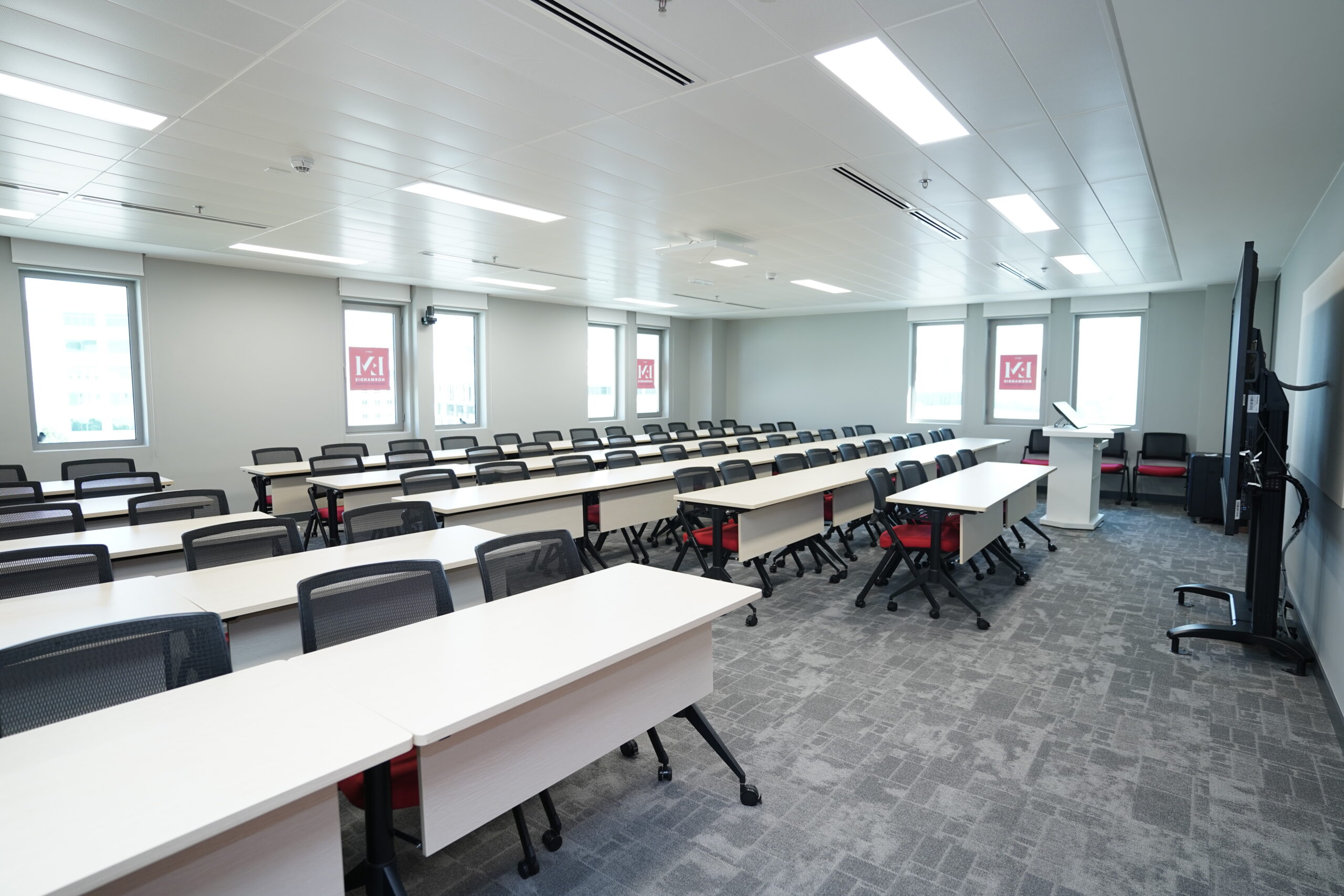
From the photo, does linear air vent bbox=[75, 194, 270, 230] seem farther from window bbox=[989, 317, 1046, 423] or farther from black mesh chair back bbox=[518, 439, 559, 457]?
window bbox=[989, 317, 1046, 423]

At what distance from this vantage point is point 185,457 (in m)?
7.76

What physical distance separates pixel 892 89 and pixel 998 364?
8.97 m

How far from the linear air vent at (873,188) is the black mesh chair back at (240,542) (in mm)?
3802

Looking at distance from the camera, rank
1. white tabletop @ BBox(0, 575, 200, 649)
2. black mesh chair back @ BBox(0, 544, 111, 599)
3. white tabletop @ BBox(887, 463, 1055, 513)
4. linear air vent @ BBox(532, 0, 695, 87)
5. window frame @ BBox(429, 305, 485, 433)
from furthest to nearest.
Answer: window frame @ BBox(429, 305, 485, 433) → white tabletop @ BBox(887, 463, 1055, 513) → black mesh chair back @ BBox(0, 544, 111, 599) → linear air vent @ BBox(532, 0, 695, 87) → white tabletop @ BBox(0, 575, 200, 649)

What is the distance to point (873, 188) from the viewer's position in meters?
4.65

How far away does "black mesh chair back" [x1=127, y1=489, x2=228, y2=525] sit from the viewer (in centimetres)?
394

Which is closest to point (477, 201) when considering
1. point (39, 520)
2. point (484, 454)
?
point (484, 454)

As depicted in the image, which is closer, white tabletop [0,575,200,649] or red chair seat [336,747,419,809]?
red chair seat [336,747,419,809]

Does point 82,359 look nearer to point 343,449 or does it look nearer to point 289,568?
point 343,449

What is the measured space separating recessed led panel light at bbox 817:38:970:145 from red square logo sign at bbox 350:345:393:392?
7.98 metres

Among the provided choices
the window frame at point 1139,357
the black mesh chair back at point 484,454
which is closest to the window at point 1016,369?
the window frame at point 1139,357

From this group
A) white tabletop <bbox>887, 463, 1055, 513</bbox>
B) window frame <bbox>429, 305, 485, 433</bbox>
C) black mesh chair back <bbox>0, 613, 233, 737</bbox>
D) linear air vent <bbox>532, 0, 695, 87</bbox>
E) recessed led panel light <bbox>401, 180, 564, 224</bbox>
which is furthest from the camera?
window frame <bbox>429, 305, 485, 433</bbox>

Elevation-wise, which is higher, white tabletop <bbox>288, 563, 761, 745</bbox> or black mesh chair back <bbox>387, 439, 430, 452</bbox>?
black mesh chair back <bbox>387, 439, 430, 452</bbox>

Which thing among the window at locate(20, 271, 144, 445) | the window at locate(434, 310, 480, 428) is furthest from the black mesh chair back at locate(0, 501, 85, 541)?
the window at locate(434, 310, 480, 428)
